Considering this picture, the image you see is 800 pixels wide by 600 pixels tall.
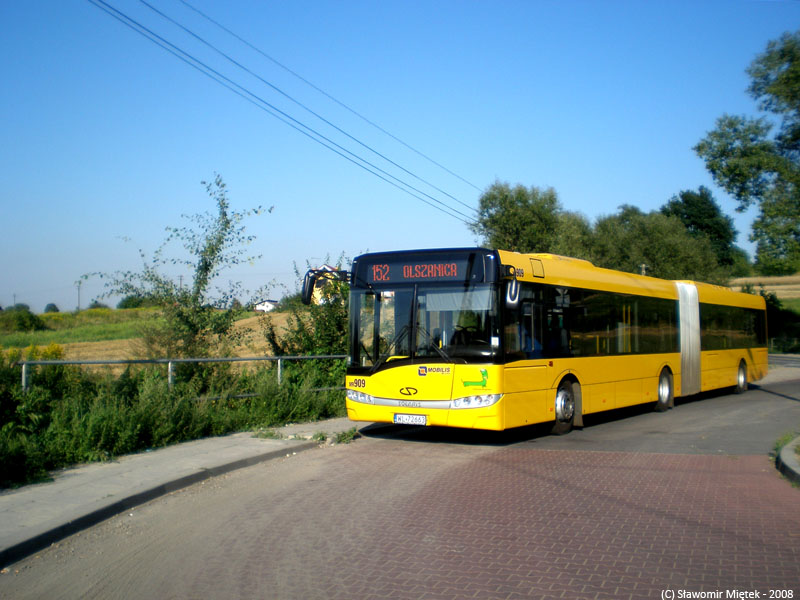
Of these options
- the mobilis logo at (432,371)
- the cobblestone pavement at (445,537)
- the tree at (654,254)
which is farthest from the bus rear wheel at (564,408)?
the tree at (654,254)

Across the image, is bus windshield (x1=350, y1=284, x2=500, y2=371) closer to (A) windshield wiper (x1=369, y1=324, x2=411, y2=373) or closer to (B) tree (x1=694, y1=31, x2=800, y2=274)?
(A) windshield wiper (x1=369, y1=324, x2=411, y2=373)

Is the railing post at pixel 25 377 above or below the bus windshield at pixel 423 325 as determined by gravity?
below

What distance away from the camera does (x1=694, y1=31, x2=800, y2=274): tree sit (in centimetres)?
2944

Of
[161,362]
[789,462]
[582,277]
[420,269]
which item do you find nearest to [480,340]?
[420,269]

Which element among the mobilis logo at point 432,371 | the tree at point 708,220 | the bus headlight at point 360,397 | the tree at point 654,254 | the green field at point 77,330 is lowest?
the bus headlight at point 360,397

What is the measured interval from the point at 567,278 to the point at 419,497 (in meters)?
6.55

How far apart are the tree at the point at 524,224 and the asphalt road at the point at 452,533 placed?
38.7 m

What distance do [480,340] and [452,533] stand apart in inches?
189

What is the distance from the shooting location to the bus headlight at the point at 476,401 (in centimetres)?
1088

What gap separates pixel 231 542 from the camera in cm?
637

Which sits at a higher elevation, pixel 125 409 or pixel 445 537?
pixel 125 409

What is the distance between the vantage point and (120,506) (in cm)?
749

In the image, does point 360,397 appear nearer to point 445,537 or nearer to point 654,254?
point 445,537

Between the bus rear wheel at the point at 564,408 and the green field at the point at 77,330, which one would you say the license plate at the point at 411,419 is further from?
the green field at the point at 77,330
